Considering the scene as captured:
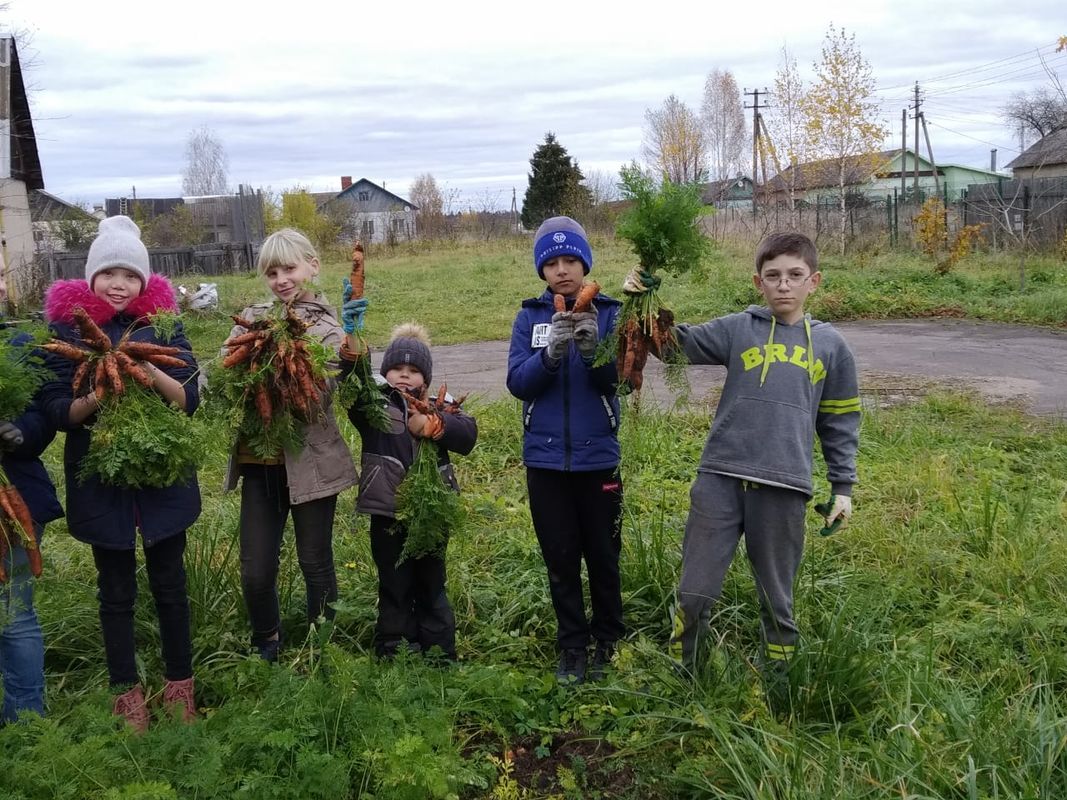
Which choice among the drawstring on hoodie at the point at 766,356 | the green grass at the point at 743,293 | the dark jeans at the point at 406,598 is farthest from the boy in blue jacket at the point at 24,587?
the green grass at the point at 743,293

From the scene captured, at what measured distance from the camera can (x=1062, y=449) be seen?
6148 mm

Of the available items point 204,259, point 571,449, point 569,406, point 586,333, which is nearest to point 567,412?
point 569,406

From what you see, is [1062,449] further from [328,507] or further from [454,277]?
[454,277]

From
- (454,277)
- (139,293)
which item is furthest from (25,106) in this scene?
(139,293)

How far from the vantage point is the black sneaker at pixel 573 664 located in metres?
3.43

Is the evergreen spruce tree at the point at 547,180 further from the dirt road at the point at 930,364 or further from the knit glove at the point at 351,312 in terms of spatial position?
the knit glove at the point at 351,312

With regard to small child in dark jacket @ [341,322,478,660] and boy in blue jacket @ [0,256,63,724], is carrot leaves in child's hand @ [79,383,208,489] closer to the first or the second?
boy in blue jacket @ [0,256,63,724]

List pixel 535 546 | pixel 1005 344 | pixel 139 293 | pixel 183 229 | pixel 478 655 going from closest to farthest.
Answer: pixel 139 293, pixel 478 655, pixel 535 546, pixel 1005 344, pixel 183 229

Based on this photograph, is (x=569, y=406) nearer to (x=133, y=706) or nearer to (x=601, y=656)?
(x=601, y=656)

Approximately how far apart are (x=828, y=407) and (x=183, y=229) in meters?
28.7

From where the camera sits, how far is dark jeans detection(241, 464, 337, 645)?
345cm

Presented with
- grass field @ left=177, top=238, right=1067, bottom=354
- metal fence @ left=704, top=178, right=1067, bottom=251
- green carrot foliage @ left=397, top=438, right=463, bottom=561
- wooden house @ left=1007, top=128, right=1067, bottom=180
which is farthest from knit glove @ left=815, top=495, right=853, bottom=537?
wooden house @ left=1007, top=128, right=1067, bottom=180

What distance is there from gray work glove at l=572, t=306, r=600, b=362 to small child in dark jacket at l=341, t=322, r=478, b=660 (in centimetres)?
68

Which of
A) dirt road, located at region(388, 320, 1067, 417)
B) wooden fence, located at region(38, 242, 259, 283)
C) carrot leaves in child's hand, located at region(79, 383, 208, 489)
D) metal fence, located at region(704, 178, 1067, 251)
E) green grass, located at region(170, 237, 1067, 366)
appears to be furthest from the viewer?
wooden fence, located at region(38, 242, 259, 283)
